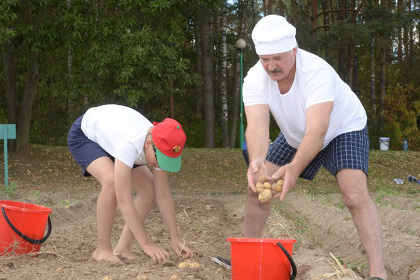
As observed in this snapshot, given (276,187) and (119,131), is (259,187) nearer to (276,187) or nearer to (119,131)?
(276,187)

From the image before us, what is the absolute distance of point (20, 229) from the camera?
520 centimetres

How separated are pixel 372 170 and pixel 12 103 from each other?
10.2m

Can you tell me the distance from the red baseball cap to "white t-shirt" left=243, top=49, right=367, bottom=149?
602 mm

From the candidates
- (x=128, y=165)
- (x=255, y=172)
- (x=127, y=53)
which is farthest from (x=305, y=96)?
(x=127, y=53)

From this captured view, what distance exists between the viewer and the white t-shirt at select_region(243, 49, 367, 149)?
3912 millimetres

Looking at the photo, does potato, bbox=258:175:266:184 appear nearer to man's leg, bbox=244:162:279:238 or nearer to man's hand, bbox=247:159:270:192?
man's hand, bbox=247:159:270:192

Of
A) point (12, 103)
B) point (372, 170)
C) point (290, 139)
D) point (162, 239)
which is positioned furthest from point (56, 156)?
point (290, 139)

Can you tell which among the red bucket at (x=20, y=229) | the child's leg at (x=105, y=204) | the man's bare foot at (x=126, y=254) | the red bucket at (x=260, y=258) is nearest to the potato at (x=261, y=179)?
the red bucket at (x=260, y=258)

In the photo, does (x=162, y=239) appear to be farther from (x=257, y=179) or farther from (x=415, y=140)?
(x=415, y=140)

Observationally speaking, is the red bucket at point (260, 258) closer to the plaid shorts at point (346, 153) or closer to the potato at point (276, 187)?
the potato at point (276, 187)

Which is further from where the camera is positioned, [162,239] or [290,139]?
[162,239]

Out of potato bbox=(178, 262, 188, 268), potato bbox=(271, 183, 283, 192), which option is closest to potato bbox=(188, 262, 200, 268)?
potato bbox=(178, 262, 188, 268)

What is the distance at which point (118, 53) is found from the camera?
Result: 48.9ft

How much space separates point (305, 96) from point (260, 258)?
3.47ft
